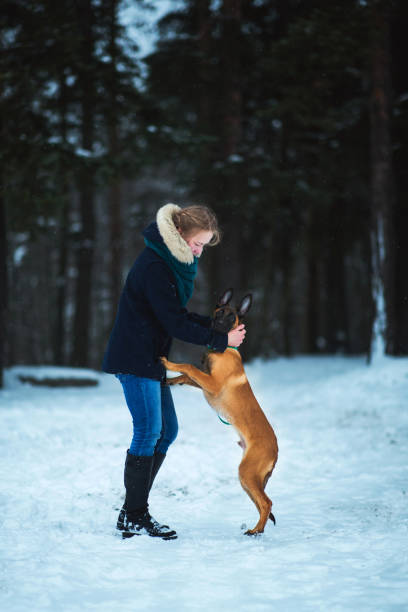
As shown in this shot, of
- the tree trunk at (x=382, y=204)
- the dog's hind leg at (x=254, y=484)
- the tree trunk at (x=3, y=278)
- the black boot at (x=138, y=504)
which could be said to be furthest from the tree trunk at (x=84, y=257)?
the dog's hind leg at (x=254, y=484)

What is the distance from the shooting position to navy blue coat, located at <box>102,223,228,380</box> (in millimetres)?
3658

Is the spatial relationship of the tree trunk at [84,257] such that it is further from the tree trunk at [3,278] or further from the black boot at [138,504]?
the black boot at [138,504]

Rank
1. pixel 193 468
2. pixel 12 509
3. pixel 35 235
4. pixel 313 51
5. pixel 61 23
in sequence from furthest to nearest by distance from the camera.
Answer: pixel 35 235 → pixel 313 51 → pixel 61 23 → pixel 193 468 → pixel 12 509

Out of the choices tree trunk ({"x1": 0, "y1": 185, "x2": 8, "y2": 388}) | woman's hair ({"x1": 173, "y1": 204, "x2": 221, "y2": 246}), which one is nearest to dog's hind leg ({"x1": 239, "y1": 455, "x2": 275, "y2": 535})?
woman's hair ({"x1": 173, "y1": 204, "x2": 221, "y2": 246})

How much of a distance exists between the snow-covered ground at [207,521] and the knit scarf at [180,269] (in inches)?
68.4

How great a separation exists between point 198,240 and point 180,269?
25 centimetres

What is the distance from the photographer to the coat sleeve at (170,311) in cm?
365

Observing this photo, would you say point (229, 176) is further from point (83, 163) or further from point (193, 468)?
point (193, 468)

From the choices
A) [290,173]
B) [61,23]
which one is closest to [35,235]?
[61,23]

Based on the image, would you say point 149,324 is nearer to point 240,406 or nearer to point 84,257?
point 240,406

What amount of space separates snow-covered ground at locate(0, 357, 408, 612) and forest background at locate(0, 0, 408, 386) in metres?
5.38

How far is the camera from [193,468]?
5.96 m

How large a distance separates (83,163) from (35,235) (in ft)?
9.65

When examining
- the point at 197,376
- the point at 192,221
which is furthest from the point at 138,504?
the point at 192,221
